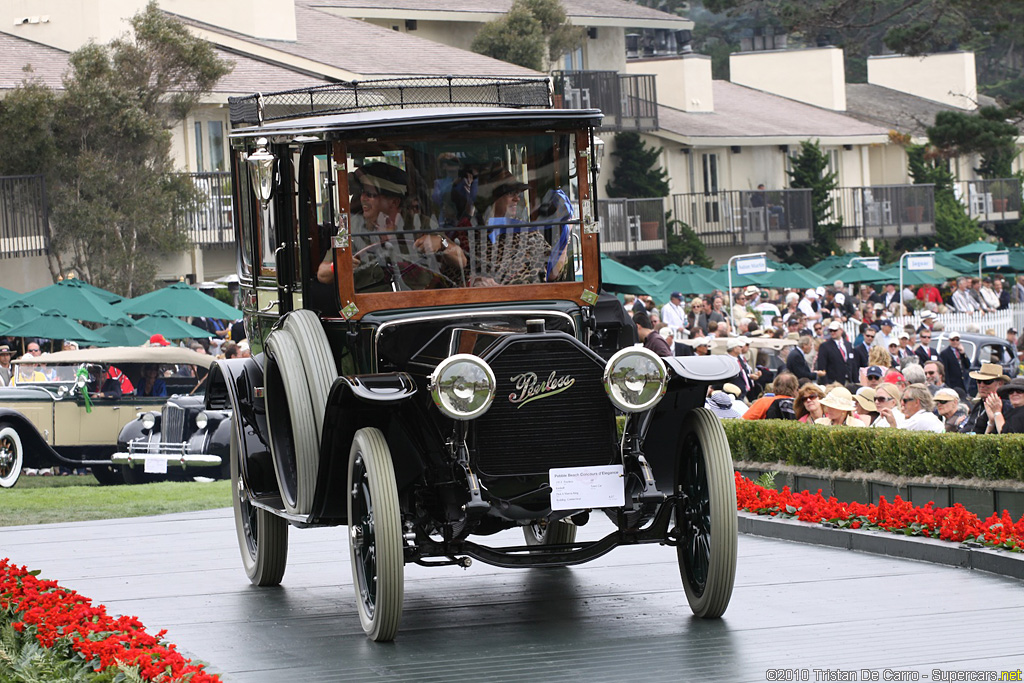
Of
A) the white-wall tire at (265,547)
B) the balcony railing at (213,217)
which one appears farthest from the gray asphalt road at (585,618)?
the balcony railing at (213,217)

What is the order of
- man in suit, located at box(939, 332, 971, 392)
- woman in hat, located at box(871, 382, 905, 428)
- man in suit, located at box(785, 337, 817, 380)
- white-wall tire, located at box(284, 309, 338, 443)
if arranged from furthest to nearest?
man in suit, located at box(939, 332, 971, 392), man in suit, located at box(785, 337, 817, 380), woman in hat, located at box(871, 382, 905, 428), white-wall tire, located at box(284, 309, 338, 443)

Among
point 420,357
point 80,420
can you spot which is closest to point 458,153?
point 420,357

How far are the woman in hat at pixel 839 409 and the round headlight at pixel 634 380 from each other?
6.29m

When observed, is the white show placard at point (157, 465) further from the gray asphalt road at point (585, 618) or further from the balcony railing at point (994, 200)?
the balcony railing at point (994, 200)

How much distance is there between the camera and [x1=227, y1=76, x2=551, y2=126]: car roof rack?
1063 cm

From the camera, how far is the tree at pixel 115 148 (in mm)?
29281

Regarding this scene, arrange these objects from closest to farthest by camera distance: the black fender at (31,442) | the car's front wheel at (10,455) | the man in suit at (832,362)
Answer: the car's front wheel at (10,455) → the black fender at (31,442) → the man in suit at (832,362)

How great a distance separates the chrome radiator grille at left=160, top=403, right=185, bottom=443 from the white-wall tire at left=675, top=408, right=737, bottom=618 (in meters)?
12.5

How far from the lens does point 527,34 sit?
4531 centimetres

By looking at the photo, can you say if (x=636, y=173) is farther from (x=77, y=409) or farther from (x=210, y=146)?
(x=77, y=409)

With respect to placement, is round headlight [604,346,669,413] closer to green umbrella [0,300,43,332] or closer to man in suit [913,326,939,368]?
green umbrella [0,300,43,332]

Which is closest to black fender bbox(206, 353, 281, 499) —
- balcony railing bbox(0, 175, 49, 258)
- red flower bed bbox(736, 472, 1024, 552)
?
red flower bed bbox(736, 472, 1024, 552)

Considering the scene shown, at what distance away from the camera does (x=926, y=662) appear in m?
7.25

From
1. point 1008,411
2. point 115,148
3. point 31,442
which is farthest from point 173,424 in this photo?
point 115,148
